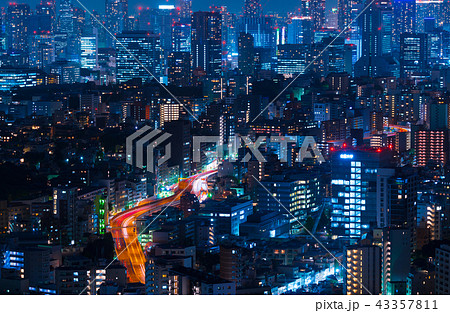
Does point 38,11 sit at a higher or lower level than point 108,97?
higher

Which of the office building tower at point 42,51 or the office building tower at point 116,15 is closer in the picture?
the office building tower at point 116,15

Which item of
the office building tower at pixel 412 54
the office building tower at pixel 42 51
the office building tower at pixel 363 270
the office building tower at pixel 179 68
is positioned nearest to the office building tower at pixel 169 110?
the office building tower at pixel 179 68

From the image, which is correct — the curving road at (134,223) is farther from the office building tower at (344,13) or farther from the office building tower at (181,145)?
the office building tower at (344,13)

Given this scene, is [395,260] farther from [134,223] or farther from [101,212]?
[101,212]

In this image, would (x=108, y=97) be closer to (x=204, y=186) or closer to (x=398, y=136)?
(x=398, y=136)

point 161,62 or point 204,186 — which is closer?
point 204,186

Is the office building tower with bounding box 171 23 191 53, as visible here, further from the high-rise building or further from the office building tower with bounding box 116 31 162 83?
the high-rise building

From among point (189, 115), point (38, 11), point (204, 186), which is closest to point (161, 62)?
point (38, 11)
